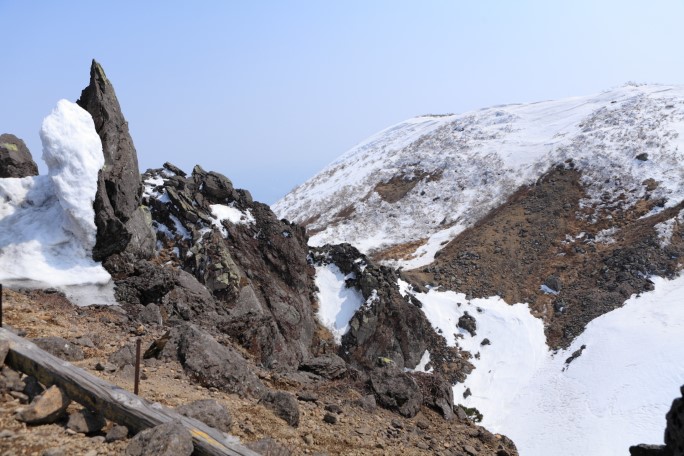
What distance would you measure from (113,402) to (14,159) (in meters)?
16.7

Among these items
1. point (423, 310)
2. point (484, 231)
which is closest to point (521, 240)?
point (484, 231)

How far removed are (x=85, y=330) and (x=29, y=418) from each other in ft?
20.8

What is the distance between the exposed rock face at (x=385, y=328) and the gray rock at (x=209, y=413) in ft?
66.5

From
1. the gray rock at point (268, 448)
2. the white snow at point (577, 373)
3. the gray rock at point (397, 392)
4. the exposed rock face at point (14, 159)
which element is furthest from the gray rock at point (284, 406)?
the white snow at point (577, 373)

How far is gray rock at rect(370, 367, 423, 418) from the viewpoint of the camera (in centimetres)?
1325

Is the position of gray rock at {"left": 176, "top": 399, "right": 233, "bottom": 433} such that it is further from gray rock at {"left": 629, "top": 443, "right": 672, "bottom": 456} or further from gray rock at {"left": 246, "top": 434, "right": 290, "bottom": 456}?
gray rock at {"left": 629, "top": 443, "right": 672, "bottom": 456}

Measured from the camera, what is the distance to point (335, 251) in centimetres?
3328

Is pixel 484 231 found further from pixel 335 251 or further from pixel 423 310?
pixel 335 251

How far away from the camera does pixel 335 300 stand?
3061 centimetres

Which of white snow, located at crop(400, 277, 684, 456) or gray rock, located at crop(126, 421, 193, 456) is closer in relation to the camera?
gray rock, located at crop(126, 421, 193, 456)

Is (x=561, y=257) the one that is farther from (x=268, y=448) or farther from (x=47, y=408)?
(x=47, y=408)

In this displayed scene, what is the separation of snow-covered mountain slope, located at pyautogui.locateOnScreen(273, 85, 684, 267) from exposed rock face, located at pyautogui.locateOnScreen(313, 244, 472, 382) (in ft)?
50.6

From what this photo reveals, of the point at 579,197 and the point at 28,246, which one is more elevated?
the point at 28,246

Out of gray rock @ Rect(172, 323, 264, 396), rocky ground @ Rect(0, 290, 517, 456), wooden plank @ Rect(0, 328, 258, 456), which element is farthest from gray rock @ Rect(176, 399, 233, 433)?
gray rock @ Rect(172, 323, 264, 396)
